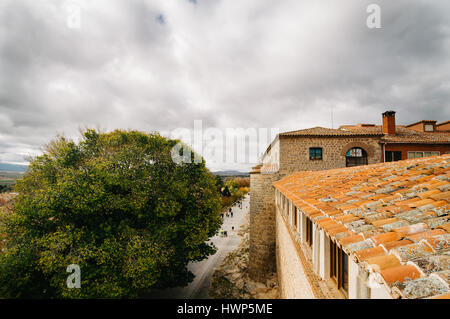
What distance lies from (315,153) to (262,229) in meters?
7.12

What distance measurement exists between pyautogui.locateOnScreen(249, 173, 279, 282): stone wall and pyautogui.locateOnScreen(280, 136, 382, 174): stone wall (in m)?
2.69

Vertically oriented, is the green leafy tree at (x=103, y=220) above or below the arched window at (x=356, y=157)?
below

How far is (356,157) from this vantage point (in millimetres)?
14141

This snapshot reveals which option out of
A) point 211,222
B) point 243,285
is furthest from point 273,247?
point 211,222

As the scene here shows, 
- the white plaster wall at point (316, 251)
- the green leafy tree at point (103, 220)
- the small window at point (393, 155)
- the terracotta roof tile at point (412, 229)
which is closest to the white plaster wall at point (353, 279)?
the terracotta roof tile at point (412, 229)

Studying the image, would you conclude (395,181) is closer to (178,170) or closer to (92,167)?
(178,170)

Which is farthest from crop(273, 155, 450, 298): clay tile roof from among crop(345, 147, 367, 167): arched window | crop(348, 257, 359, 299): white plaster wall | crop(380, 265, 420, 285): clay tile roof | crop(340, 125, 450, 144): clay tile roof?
crop(340, 125, 450, 144): clay tile roof

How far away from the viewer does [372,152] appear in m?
14.0

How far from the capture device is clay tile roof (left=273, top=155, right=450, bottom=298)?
114cm

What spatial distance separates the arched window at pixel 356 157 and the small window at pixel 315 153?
2.11 m

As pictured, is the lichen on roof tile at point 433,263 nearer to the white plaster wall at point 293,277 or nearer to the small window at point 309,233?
the white plaster wall at point 293,277

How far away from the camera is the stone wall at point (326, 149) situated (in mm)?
13883

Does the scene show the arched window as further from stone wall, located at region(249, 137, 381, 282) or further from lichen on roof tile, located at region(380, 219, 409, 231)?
lichen on roof tile, located at region(380, 219, 409, 231)

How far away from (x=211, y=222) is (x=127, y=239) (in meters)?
4.64
